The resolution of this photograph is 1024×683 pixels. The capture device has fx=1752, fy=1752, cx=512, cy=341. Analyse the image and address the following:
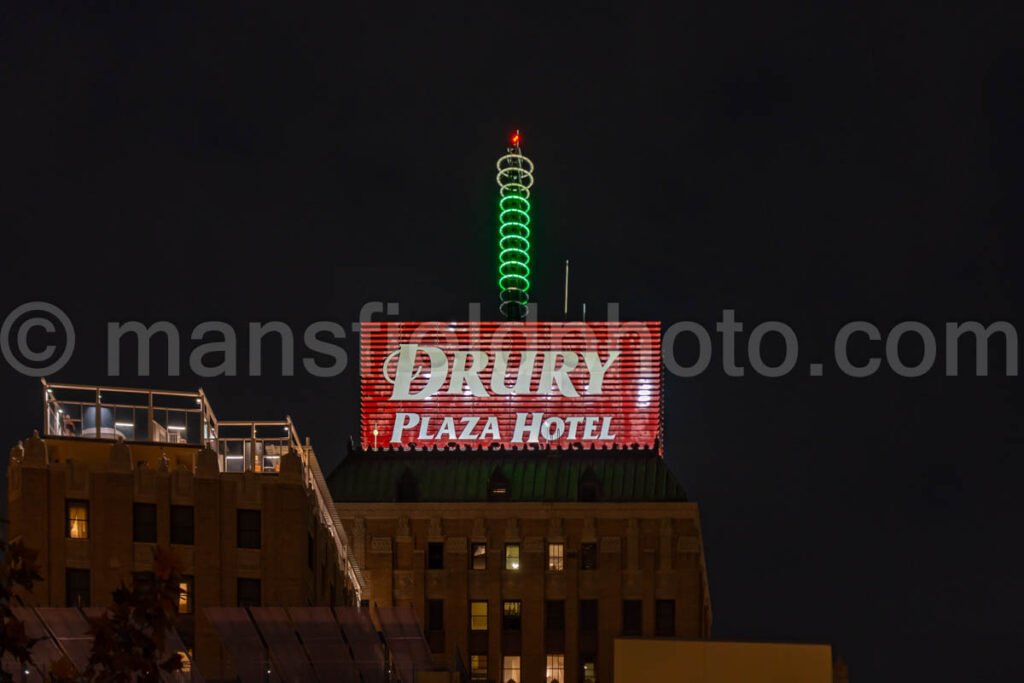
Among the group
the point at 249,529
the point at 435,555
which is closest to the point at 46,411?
the point at 249,529

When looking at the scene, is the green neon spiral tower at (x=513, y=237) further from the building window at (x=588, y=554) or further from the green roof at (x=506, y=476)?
the building window at (x=588, y=554)

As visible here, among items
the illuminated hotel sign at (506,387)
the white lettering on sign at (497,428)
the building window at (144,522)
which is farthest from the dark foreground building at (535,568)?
the building window at (144,522)

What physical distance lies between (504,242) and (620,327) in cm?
2015

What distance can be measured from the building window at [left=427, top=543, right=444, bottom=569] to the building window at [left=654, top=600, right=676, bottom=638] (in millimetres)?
12362

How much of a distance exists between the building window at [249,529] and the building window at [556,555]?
103 feet

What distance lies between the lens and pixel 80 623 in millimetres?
59969

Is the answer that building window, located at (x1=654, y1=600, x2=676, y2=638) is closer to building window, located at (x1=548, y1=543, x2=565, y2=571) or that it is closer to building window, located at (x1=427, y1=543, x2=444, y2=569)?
building window, located at (x1=548, y1=543, x2=565, y2=571)

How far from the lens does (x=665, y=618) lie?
9800 cm

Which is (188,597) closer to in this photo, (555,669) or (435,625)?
(435,625)

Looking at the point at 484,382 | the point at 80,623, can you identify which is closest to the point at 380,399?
the point at 484,382

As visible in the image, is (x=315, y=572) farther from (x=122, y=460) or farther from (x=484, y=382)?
(x=484, y=382)

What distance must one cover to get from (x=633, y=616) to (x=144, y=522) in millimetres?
36591

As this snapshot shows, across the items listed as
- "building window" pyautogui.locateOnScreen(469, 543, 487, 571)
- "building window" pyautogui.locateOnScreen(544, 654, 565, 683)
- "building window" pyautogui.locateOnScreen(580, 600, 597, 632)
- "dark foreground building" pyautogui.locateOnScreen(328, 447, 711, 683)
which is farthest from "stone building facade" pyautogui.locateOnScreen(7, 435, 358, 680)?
"building window" pyautogui.locateOnScreen(580, 600, 597, 632)

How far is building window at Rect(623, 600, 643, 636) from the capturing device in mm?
98062
